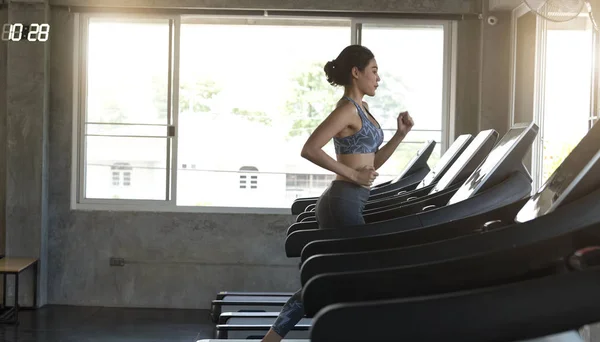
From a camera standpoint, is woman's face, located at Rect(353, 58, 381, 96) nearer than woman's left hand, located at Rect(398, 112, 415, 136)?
No

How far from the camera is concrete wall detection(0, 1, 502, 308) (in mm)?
5738

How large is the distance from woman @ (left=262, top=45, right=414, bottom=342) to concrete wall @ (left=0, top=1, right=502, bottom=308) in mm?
2732

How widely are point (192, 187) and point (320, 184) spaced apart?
0.98 m

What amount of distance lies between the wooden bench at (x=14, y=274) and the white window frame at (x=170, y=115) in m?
0.56

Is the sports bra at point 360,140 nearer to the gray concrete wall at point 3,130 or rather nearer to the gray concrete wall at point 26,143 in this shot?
the gray concrete wall at point 26,143

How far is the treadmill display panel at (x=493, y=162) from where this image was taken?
210 cm

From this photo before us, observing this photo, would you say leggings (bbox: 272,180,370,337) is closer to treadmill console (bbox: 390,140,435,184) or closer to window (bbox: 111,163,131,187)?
treadmill console (bbox: 390,140,435,184)

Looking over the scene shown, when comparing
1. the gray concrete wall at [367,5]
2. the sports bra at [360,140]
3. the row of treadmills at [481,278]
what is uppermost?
the gray concrete wall at [367,5]

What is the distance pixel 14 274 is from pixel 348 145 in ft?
11.5

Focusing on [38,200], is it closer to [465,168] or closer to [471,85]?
[471,85]

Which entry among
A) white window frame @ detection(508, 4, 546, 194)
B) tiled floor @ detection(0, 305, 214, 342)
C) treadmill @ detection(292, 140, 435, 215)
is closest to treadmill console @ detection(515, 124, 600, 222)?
treadmill @ detection(292, 140, 435, 215)

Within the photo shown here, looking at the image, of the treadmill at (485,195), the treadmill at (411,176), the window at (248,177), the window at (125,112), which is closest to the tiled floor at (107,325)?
the window at (125,112)

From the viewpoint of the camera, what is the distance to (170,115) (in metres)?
5.91
